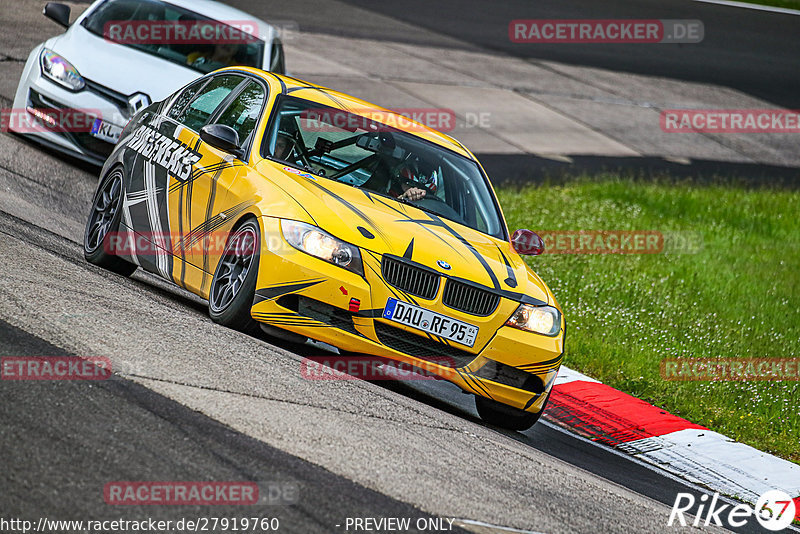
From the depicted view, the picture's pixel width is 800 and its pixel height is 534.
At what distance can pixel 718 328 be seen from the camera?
38.3 ft

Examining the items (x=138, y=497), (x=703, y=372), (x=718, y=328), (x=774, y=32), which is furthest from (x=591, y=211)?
(x=774, y=32)

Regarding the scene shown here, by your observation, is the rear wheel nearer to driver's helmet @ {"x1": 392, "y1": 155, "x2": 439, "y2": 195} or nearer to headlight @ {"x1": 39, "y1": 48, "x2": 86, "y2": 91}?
driver's helmet @ {"x1": 392, "y1": 155, "x2": 439, "y2": 195}

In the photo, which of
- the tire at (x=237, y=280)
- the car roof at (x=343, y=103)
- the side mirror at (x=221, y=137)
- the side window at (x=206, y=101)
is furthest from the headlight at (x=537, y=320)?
the side window at (x=206, y=101)

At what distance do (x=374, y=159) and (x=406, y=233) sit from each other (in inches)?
41.8

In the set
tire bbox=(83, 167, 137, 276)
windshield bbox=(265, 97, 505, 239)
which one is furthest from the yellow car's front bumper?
tire bbox=(83, 167, 137, 276)

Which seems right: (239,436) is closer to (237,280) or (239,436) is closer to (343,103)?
(237,280)

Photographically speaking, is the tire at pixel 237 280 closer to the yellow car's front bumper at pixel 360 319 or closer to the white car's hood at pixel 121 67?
the yellow car's front bumper at pixel 360 319

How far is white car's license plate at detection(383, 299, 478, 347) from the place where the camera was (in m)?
6.78

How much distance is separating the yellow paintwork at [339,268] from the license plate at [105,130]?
12.5 feet

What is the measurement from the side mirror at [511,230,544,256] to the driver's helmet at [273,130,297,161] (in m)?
1.62

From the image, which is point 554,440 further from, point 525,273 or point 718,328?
point 718,328

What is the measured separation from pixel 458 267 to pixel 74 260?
291 centimetres

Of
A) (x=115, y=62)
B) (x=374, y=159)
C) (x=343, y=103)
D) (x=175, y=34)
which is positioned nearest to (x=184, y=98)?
(x=343, y=103)

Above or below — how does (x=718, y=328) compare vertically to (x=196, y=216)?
below
